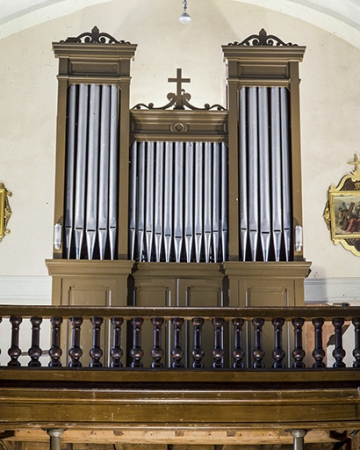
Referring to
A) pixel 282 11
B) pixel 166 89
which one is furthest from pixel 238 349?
pixel 282 11

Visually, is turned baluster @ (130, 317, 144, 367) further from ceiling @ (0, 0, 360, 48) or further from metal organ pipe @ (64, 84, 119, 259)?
ceiling @ (0, 0, 360, 48)

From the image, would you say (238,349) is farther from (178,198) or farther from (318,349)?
(178,198)

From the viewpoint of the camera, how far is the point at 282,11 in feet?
37.3

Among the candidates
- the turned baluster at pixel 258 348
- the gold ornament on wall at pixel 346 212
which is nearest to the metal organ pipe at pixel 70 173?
the turned baluster at pixel 258 348

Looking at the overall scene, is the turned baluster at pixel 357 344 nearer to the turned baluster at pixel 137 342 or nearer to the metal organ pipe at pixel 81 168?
the turned baluster at pixel 137 342

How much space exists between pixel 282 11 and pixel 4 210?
430 cm

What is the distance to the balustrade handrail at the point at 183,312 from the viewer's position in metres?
7.05

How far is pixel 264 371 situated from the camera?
6906 mm

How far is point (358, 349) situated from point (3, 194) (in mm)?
5317

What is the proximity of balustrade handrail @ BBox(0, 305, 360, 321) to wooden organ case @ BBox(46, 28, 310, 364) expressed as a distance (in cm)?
151

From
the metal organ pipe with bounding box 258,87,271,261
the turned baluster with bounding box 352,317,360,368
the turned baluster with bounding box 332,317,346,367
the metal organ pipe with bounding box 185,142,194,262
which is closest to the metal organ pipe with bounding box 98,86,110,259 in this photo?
the metal organ pipe with bounding box 185,142,194,262

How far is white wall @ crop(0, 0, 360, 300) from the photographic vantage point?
1070 cm

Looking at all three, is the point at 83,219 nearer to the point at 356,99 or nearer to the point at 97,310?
the point at 97,310

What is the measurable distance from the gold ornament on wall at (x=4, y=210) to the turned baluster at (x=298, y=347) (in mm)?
4678
